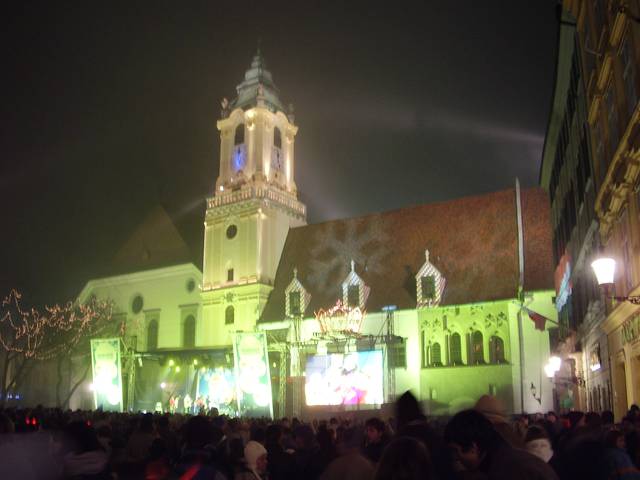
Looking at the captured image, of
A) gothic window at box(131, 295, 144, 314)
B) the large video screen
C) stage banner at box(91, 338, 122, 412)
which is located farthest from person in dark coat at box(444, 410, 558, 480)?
gothic window at box(131, 295, 144, 314)

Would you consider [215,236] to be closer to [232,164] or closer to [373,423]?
[232,164]

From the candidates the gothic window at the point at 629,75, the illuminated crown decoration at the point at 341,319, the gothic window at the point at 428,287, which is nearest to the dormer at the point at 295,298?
the illuminated crown decoration at the point at 341,319

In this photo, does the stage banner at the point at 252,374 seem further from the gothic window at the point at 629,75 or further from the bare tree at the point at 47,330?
the gothic window at the point at 629,75

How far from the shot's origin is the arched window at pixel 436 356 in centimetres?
3847

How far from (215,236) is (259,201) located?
4.67 m

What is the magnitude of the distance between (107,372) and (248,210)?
14.6 meters

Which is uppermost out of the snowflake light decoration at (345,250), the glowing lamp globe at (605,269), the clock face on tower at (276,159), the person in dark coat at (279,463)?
the clock face on tower at (276,159)

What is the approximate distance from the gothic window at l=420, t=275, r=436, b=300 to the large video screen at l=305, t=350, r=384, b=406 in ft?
15.5

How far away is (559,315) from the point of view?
35438 millimetres

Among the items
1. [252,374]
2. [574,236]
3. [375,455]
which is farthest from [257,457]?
[252,374]

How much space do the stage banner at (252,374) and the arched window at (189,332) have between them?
39.1ft

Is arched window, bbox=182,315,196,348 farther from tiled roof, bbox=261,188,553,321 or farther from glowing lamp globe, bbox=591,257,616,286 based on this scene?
glowing lamp globe, bbox=591,257,616,286

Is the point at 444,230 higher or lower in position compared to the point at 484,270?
higher

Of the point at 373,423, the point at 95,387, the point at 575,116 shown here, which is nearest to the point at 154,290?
the point at 95,387
